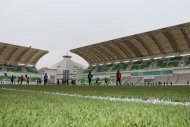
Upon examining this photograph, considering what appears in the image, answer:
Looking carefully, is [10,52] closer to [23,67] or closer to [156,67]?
[23,67]

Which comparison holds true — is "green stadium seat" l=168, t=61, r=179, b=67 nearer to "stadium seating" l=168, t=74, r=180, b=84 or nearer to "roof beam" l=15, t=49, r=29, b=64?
"stadium seating" l=168, t=74, r=180, b=84

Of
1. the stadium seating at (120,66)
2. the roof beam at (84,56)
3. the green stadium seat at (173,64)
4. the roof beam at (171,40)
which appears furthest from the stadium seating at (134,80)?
the roof beam at (84,56)

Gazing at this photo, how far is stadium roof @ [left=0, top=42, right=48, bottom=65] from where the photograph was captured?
→ 67.4m

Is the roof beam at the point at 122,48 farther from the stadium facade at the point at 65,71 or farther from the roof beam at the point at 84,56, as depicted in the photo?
the stadium facade at the point at 65,71

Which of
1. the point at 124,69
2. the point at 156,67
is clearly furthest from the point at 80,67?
the point at 156,67

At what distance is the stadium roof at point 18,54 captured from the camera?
221 ft

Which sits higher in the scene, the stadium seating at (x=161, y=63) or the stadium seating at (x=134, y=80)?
the stadium seating at (x=161, y=63)

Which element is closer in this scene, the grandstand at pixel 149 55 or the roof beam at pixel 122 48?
the grandstand at pixel 149 55

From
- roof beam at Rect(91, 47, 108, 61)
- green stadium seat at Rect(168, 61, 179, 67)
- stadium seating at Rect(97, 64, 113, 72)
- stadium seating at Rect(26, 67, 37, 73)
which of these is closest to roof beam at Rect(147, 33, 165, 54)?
green stadium seat at Rect(168, 61, 179, 67)

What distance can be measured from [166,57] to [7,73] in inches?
1567

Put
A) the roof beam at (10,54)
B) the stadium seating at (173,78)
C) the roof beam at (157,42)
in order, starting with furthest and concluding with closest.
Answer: the roof beam at (10,54) → the stadium seating at (173,78) → the roof beam at (157,42)

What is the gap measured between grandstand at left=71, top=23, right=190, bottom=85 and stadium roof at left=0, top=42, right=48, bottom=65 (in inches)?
427

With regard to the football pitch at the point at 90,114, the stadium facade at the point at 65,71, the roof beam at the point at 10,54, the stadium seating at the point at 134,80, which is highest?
the roof beam at the point at 10,54

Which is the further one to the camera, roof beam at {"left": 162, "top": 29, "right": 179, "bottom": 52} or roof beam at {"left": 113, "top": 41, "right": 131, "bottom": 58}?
roof beam at {"left": 113, "top": 41, "right": 131, "bottom": 58}
